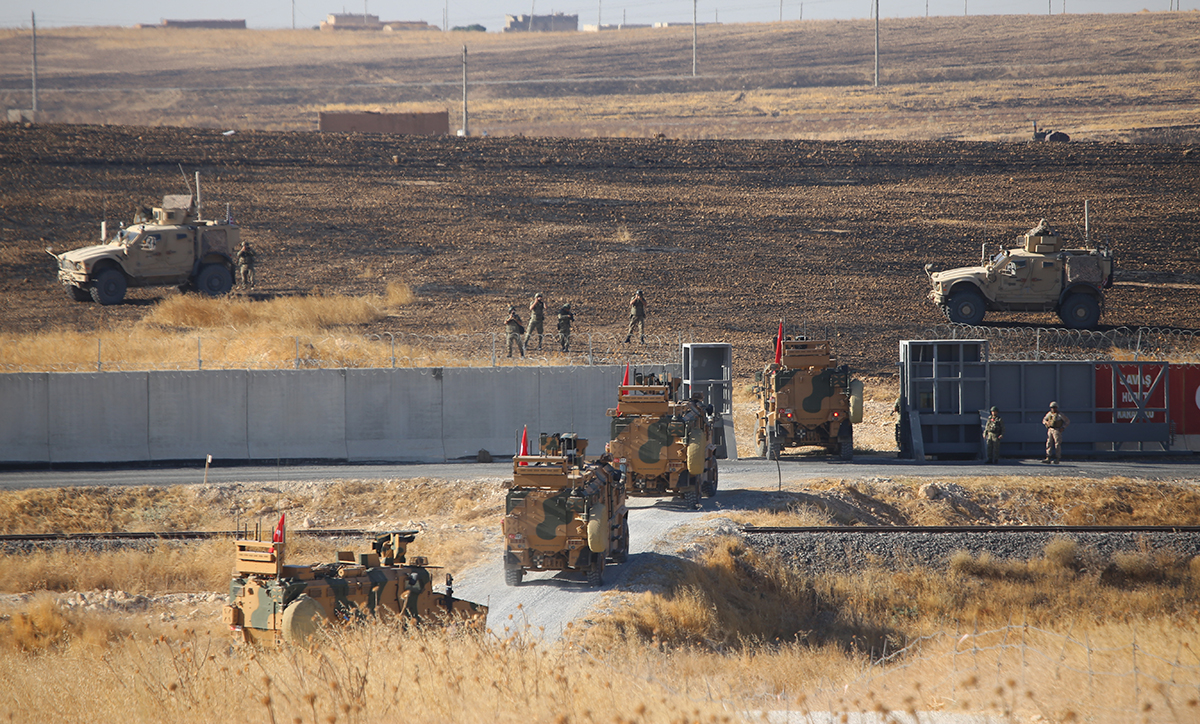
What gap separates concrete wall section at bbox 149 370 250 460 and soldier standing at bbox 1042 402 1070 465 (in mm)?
16884

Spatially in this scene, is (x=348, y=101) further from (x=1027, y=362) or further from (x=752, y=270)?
(x=1027, y=362)

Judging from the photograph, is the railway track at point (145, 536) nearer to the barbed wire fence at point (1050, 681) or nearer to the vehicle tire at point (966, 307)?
the barbed wire fence at point (1050, 681)

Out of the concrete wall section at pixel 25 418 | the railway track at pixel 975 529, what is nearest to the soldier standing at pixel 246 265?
the concrete wall section at pixel 25 418

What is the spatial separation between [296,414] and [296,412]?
43mm

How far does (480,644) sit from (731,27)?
11031 cm

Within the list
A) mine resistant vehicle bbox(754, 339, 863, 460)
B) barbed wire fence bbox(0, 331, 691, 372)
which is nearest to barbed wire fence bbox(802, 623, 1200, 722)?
mine resistant vehicle bbox(754, 339, 863, 460)

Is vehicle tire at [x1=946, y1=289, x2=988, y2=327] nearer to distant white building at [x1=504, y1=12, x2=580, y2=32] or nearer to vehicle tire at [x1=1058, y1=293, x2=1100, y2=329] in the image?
vehicle tire at [x1=1058, y1=293, x2=1100, y2=329]

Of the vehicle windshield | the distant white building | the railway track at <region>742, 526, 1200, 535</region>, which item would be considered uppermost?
the distant white building

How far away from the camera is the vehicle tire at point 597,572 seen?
13055 mm

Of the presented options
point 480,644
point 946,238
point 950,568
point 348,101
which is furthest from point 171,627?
point 348,101

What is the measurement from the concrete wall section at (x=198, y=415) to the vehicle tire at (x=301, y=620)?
13195 mm

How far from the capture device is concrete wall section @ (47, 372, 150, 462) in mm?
21766

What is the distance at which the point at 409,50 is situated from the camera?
108 m

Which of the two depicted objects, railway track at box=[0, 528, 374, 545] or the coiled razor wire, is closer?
railway track at box=[0, 528, 374, 545]
